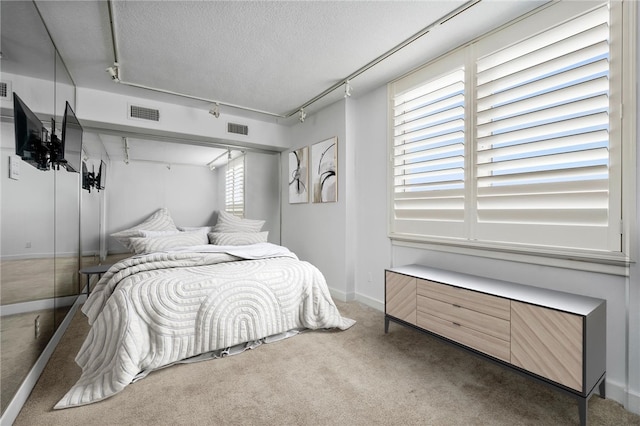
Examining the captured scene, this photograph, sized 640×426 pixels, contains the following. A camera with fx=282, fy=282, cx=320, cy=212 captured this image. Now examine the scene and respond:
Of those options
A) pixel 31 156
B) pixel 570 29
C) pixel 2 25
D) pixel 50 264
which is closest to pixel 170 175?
pixel 50 264

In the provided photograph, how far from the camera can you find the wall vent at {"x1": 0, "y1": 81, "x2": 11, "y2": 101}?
4.65ft

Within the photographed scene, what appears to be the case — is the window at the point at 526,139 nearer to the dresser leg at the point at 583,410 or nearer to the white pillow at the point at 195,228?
the dresser leg at the point at 583,410

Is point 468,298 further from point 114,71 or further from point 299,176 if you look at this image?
point 114,71

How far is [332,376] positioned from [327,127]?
3.05 metres

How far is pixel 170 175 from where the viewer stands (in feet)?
12.2

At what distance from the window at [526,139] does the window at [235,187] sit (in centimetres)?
251

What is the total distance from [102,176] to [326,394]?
133 inches

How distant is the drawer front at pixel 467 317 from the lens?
1.80m

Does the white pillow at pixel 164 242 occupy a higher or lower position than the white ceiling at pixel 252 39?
lower

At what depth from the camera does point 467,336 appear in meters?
2.00

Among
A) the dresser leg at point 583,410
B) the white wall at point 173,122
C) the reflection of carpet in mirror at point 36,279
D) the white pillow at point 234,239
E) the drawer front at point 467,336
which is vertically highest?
the white wall at point 173,122

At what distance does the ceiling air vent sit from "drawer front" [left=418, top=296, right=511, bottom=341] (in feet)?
11.1

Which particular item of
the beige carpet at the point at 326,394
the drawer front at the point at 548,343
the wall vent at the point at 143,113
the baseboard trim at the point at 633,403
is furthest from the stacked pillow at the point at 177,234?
the baseboard trim at the point at 633,403

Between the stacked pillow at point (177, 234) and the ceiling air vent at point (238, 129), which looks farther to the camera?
the ceiling air vent at point (238, 129)
